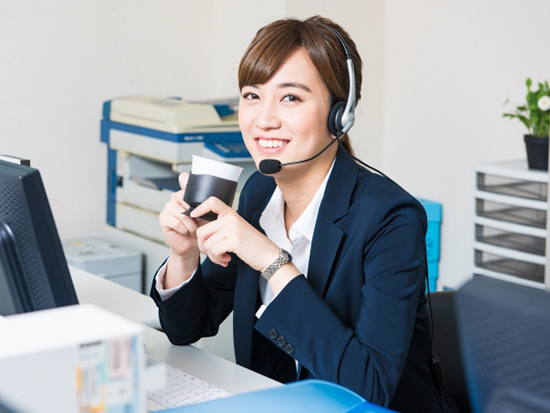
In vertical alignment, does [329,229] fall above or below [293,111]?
below

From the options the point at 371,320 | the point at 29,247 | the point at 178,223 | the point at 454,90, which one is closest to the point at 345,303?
the point at 371,320

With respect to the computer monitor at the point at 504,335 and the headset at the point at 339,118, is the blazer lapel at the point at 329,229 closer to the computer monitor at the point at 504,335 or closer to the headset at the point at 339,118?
the headset at the point at 339,118

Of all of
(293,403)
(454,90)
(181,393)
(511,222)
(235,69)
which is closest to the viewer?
(293,403)

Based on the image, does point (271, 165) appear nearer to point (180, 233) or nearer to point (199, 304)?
point (180, 233)

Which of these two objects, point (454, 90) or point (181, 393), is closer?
point (181, 393)

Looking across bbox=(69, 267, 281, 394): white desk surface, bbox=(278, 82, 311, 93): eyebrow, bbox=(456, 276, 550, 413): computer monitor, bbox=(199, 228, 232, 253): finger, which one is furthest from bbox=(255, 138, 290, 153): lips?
bbox=(456, 276, 550, 413): computer monitor

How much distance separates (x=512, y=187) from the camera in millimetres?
2230

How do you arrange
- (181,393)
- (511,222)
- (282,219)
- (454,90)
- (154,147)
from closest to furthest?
(181,393) → (282,219) → (511,222) → (154,147) → (454,90)

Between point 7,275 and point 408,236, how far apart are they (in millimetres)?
660

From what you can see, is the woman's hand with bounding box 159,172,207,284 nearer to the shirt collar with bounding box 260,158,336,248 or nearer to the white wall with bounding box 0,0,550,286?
the shirt collar with bounding box 260,158,336,248

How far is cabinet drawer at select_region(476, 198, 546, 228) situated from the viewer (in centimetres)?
218

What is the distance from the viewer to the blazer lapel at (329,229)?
48.3 inches

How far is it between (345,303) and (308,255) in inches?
5.6

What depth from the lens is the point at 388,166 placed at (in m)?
3.30
